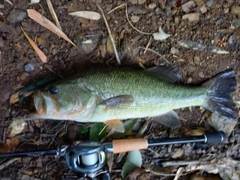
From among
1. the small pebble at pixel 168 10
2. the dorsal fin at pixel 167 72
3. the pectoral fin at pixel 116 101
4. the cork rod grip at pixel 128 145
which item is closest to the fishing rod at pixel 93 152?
the cork rod grip at pixel 128 145

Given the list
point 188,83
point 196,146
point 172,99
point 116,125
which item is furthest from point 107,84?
point 196,146

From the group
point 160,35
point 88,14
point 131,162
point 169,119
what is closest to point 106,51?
point 88,14

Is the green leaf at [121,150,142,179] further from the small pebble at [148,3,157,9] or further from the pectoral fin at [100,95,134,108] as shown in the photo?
the small pebble at [148,3,157,9]

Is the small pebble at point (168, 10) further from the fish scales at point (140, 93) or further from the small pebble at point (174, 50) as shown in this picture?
the fish scales at point (140, 93)

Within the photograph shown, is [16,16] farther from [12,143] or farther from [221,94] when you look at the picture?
[221,94]

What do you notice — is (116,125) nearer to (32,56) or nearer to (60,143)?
(60,143)

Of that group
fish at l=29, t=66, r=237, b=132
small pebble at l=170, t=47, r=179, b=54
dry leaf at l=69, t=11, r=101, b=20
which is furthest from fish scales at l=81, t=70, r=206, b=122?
dry leaf at l=69, t=11, r=101, b=20
